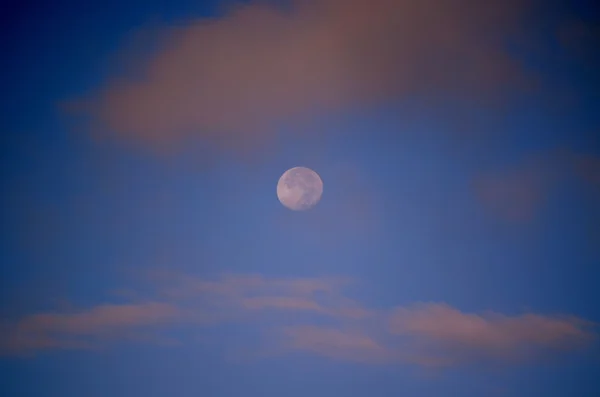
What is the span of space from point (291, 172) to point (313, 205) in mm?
660

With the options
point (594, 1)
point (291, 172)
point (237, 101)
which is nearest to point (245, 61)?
point (237, 101)

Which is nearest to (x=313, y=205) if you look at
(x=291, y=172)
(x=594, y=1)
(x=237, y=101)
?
(x=291, y=172)

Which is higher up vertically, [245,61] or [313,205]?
[245,61]

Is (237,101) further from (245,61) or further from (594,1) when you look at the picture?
(594,1)

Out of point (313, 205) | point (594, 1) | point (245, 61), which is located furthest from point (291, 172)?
point (594, 1)

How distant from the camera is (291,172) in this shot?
1791 cm

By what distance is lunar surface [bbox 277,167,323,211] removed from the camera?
17.8 m

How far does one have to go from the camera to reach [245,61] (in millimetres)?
17594

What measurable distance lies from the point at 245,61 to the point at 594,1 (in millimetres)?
5694

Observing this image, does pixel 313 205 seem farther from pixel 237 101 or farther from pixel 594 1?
pixel 594 1

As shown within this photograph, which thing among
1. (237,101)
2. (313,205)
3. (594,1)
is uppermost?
(594,1)

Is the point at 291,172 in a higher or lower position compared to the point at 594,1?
lower

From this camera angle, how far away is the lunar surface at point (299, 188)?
17.8 m

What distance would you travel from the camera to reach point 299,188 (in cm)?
1780
